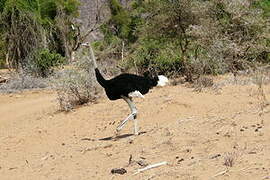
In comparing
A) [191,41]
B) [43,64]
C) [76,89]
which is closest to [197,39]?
[191,41]

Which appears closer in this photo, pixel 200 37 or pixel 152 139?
pixel 152 139

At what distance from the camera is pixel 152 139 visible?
7.70 meters

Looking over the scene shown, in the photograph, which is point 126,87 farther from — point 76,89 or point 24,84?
point 24,84

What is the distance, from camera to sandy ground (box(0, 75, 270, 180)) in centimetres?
572

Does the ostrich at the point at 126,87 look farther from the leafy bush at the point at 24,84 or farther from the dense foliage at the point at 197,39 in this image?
the leafy bush at the point at 24,84

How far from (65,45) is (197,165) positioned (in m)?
25.7

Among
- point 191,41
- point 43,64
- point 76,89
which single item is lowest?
point 43,64

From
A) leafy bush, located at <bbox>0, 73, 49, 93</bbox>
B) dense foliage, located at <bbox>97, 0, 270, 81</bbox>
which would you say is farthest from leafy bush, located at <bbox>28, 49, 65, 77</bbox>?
dense foliage, located at <bbox>97, 0, 270, 81</bbox>

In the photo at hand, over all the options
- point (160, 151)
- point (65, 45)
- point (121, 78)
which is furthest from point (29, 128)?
point (65, 45)

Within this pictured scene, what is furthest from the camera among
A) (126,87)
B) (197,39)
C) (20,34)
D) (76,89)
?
(20,34)

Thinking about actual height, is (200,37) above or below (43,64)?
above

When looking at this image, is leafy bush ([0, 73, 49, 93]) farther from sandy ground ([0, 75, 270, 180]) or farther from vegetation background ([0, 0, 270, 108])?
sandy ground ([0, 75, 270, 180])

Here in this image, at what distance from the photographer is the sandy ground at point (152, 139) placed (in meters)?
5.72

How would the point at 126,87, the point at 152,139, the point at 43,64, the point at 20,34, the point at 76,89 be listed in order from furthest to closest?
the point at 20,34 < the point at 43,64 < the point at 76,89 < the point at 126,87 < the point at 152,139
